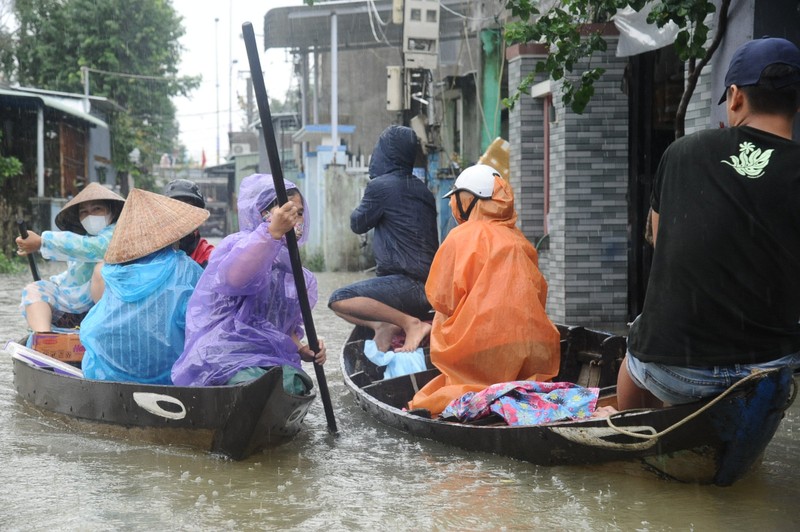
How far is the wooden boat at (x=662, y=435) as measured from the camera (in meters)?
4.32

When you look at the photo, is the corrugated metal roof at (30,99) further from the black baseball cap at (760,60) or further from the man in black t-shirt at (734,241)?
the black baseball cap at (760,60)

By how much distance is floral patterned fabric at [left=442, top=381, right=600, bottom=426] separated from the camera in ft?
17.9

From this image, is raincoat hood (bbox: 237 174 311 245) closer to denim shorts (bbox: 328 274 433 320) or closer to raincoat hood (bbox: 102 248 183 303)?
raincoat hood (bbox: 102 248 183 303)

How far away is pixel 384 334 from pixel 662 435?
11.8 ft

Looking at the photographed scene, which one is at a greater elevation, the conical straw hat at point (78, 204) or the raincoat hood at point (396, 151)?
the raincoat hood at point (396, 151)

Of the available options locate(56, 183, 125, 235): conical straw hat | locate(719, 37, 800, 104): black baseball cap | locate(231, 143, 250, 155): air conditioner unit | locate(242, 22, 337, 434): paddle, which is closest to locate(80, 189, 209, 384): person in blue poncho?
locate(242, 22, 337, 434): paddle

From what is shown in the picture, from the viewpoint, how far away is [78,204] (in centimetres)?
723

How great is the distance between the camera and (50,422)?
6820mm

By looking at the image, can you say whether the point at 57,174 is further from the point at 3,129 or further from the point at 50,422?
the point at 50,422

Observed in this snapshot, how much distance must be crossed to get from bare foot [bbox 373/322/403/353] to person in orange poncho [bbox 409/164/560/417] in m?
1.60

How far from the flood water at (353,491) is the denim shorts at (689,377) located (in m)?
0.57

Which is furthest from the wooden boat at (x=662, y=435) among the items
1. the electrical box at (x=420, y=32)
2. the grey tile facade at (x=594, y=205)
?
the electrical box at (x=420, y=32)

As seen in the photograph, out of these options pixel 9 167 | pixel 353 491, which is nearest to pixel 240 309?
pixel 353 491

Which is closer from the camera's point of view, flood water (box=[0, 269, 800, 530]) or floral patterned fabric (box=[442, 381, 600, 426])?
flood water (box=[0, 269, 800, 530])
